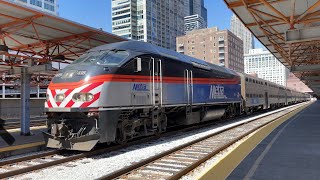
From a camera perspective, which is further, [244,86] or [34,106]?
[244,86]

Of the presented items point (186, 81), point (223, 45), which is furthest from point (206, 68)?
point (223, 45)

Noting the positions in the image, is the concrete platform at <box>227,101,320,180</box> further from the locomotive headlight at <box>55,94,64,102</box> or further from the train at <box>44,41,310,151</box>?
the locomotive headlight at <box>55,94,64,102</box>

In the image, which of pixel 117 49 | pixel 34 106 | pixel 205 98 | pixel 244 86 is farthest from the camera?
pixel 244 86

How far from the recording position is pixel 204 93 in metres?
17.2

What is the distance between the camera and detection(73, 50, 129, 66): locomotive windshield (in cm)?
1051

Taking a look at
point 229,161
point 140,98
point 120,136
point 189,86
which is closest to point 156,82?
point 140,98

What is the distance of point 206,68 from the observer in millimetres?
17984

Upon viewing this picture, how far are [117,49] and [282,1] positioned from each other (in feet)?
30.3

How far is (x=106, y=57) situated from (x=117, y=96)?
1363 mm

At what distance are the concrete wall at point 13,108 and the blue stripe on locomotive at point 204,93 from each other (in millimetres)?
10564

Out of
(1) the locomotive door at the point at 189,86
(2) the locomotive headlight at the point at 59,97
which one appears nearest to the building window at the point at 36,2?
(1) the locomotive door at the point at 189,86

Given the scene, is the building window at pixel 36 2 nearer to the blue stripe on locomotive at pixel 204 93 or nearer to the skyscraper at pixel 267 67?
the blue stripe on locomotive at pixel 204 93

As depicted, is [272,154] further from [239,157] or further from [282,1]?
[282,1]

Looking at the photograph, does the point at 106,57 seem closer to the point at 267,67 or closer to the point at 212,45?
the point at 212,45
